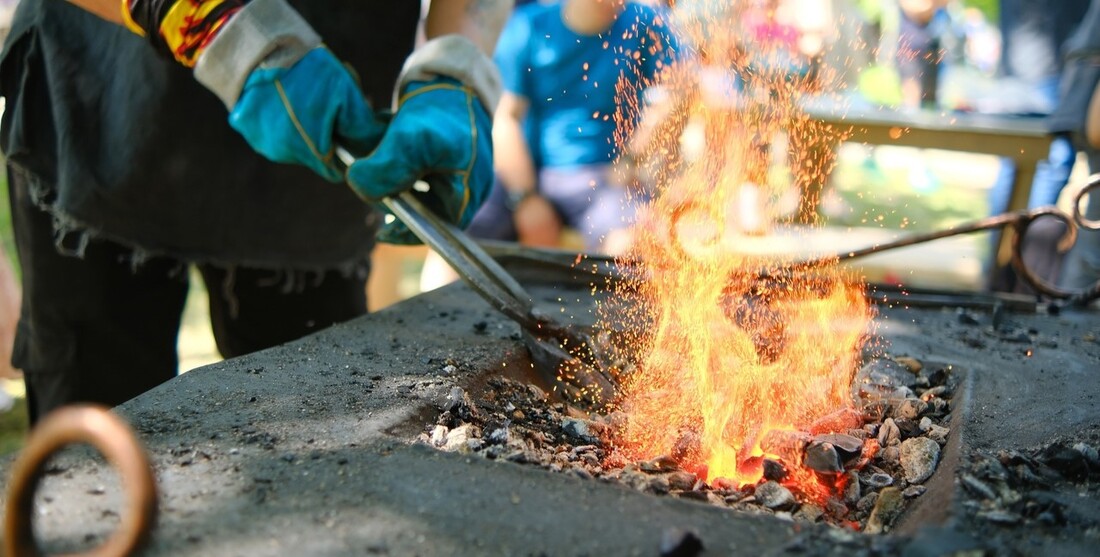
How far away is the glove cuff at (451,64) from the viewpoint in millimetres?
1948

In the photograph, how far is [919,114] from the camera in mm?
4277

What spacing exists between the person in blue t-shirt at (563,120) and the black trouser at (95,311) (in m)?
1.69

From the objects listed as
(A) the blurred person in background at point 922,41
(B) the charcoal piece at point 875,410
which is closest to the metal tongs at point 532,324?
(B) the charcoal piece at point 875,410

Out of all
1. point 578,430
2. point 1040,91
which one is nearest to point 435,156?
point 578,430

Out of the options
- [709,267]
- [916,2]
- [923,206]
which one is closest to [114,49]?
[709,267]

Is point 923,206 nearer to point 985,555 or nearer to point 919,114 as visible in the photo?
point 919,114

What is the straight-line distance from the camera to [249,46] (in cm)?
171

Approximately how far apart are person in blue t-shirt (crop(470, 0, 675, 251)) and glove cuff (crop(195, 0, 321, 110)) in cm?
183

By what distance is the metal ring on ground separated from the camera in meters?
0.77

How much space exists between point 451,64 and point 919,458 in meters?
1.24

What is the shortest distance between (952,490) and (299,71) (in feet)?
4.52

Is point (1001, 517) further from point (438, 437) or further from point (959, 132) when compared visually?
point (959, 132)

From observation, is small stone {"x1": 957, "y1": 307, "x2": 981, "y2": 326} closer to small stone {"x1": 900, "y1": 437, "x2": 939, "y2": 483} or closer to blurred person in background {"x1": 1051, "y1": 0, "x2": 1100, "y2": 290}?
small stone {"x1": 900, "y1": 437, "x2": 939, "y2": 483}

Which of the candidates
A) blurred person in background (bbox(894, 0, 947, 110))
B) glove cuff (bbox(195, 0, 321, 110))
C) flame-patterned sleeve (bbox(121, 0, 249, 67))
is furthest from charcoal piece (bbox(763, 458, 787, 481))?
blurred person in background (bbox(894, 0, 947, 110))
